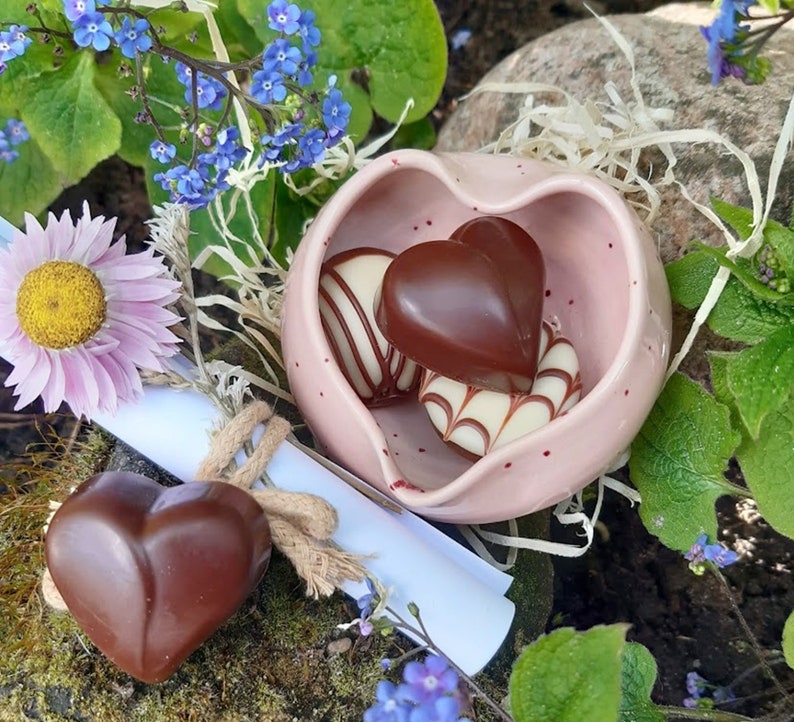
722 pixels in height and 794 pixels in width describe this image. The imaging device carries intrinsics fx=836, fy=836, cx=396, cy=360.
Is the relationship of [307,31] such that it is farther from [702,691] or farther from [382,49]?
[702,691]

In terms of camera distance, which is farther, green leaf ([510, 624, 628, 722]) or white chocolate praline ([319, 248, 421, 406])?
white chocolate praline ([319, 248, 421, 406])

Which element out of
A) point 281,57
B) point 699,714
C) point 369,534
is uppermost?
point 281,57

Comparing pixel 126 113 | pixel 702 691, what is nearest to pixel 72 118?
pixel 126 113

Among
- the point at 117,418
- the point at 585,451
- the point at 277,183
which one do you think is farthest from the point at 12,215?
the point at 585,451

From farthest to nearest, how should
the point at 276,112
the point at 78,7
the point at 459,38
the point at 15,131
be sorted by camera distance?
the point at 459,38 → the point at 15,131 → the point at 276,112 → the point at 78,7

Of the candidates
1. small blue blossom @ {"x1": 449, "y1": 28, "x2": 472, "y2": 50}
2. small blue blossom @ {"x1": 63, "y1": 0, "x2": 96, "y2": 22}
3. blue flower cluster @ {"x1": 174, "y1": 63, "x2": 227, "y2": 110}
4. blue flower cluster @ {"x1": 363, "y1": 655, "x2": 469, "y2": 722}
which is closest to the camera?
blue flower cluster @ {"x1": 363, "y1": 655, "x2": 469, "y2": 722}

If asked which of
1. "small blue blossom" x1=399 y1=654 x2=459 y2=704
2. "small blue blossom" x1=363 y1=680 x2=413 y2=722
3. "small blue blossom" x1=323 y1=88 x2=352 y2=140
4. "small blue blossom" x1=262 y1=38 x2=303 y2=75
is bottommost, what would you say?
"small blue blossom" x1=363 y1=680 x2=413 y2=722

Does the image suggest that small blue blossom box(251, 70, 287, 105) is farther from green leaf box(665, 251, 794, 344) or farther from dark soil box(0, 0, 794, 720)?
dark soil box(0, 0, 794, 720)

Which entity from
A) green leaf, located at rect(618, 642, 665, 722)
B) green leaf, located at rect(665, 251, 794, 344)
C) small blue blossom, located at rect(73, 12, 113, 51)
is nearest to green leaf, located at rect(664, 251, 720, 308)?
green leaf, located at rect(665, 251, 794, 344)
